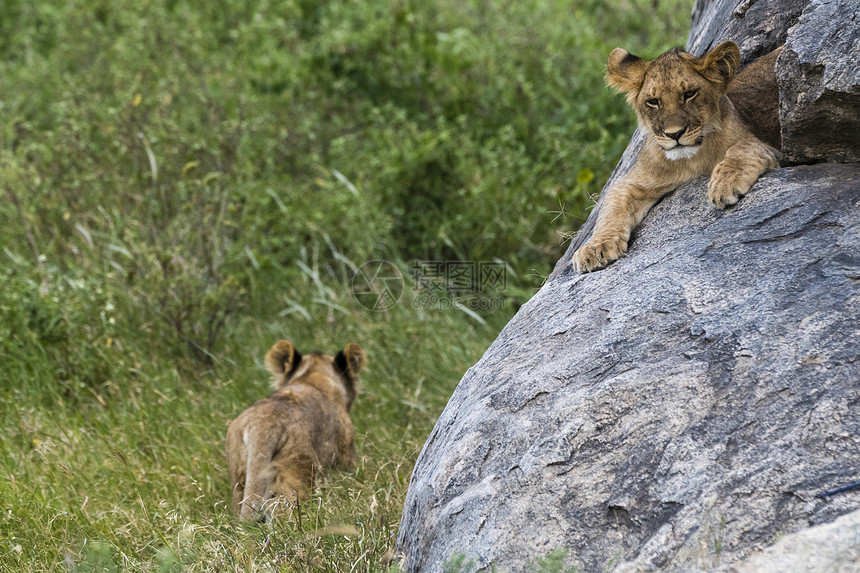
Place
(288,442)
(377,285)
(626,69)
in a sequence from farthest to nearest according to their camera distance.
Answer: (377,285) → (288,442) → (626,69)

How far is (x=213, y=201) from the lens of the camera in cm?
663

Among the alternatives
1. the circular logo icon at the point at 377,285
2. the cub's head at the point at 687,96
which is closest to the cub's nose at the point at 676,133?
the cub's head at the point at 687,96

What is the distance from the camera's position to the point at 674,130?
11.7ft

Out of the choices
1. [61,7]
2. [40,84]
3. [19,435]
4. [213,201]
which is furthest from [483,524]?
[61,7]

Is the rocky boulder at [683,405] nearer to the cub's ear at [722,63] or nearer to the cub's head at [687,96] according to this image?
the cub's head at [687,96]

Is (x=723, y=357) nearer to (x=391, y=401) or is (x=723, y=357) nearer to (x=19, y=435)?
(x=391, y=401)

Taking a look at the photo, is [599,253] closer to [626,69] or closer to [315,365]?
[626,69]

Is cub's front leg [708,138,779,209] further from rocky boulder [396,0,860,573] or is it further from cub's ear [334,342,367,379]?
cub's ear [334,342,367,379]

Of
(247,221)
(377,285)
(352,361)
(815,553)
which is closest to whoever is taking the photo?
(815,553)

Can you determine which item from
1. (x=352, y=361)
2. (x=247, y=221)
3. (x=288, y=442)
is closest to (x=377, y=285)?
(x=247, y=221)

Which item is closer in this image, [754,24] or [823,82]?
[823,82]

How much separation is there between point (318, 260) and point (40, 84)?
3.71 meters

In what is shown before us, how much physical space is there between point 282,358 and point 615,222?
2.27 m

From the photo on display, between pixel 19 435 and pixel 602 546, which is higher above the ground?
pixel 602 546
